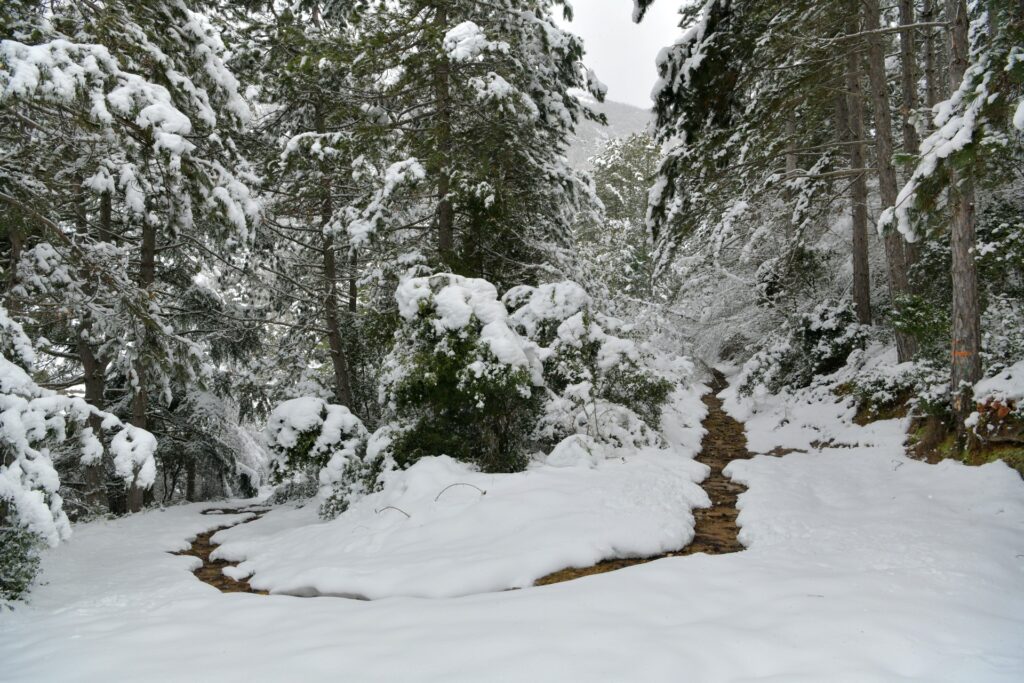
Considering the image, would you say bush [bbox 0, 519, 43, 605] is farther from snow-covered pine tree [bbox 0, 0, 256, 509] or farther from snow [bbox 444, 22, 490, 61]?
snow [bbox 444, 22, 490, 61]

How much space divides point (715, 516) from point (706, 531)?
550mm

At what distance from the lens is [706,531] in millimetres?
5160

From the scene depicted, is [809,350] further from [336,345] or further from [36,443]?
[36,443]

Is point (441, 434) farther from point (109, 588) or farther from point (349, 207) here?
point (349, 207)

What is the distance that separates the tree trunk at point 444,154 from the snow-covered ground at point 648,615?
547cm

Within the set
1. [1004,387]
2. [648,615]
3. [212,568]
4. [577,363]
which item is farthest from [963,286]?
[212,568]

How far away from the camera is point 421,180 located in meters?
8.99

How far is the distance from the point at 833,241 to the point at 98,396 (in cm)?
1870

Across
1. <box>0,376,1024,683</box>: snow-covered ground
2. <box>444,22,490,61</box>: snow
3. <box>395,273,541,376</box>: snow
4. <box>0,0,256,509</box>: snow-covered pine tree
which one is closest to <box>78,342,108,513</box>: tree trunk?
<box>0,0,256,509</box>: snow-covered pine tree

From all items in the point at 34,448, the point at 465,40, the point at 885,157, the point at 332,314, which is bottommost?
the point at 34,448

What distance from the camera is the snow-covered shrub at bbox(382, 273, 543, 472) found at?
21.8 feet

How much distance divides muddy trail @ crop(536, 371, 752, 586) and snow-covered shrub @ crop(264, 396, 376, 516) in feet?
13.6

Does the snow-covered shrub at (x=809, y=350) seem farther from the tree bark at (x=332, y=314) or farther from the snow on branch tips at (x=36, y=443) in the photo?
the snow on branch tips at (x=36, y=443)

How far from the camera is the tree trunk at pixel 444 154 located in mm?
9367
